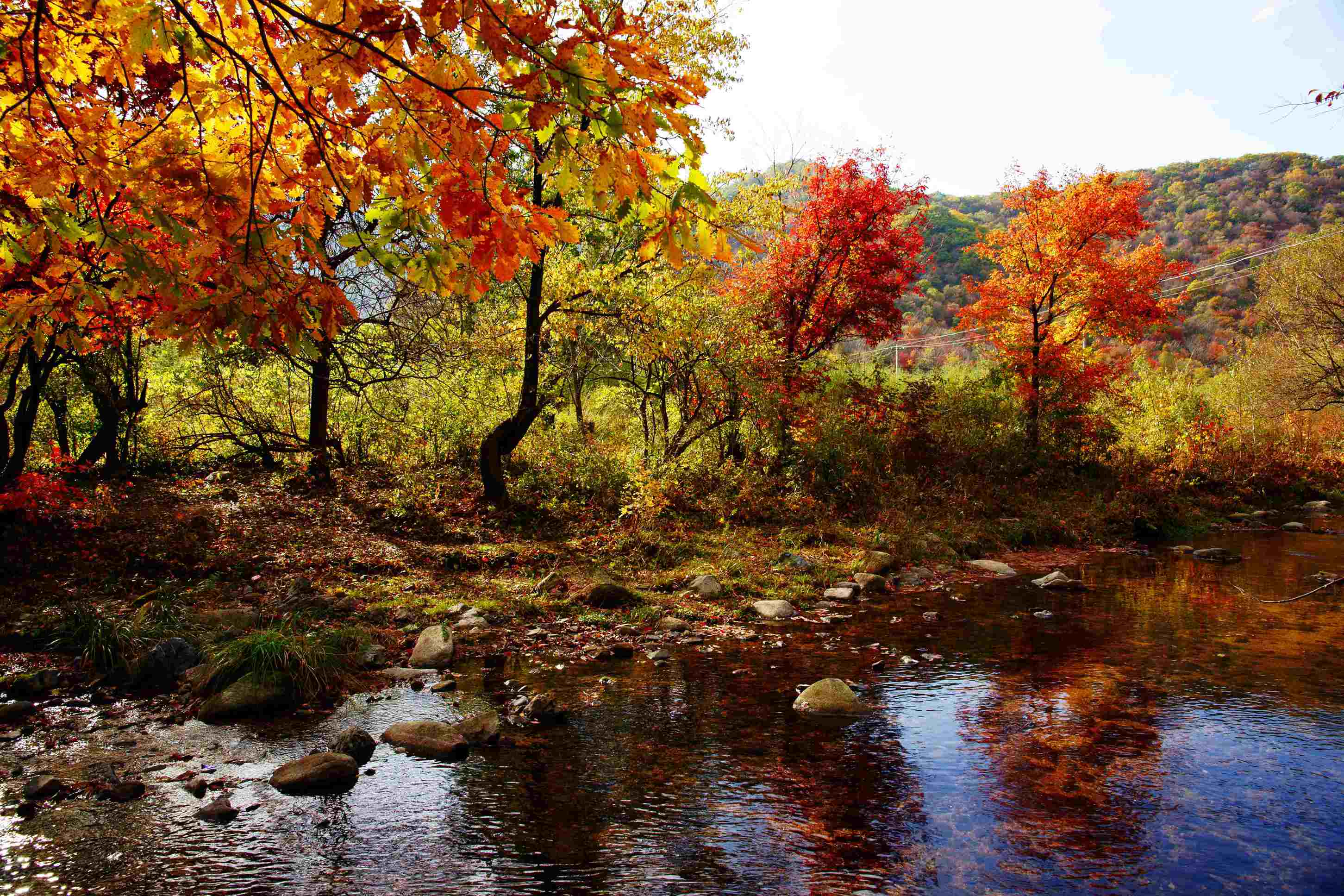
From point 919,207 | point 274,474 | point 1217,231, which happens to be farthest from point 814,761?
point 1217,231

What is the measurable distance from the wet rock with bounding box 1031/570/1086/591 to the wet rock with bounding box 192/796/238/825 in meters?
9.90

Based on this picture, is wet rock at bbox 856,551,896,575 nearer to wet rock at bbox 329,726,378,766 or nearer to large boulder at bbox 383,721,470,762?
large boulder at bbox 383,721,470,762

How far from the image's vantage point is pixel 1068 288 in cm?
1587

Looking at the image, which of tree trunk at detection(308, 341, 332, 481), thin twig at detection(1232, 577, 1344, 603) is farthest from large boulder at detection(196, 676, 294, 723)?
thin twig at detection(1232, 577, 1344, 603)

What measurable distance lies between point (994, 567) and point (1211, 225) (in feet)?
162

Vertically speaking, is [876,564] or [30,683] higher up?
[876,564]

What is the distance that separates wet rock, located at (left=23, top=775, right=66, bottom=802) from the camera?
422 cm

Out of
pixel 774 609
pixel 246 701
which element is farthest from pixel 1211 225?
pixel 246 701

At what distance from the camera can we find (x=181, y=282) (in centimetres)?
275

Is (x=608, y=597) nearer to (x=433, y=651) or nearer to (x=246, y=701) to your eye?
(x=433, y=651)

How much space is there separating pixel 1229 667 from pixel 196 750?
28.4 ft

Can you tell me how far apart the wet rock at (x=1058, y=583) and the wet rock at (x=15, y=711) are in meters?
11.1

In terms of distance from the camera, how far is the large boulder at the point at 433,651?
6977mm

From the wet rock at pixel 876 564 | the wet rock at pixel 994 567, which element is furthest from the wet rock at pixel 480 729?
the wet rock at pixel 994 567
